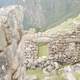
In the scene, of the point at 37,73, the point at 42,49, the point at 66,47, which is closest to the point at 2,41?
the point at 37,73

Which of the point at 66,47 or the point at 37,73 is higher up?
the point at 66,47

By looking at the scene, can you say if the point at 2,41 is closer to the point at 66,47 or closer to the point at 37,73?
the point at 37,73

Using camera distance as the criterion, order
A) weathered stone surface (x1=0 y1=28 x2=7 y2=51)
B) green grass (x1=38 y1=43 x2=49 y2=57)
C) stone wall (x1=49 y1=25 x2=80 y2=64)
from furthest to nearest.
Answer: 1. green grass (x1=38 y1=43 x2=49 y2=57)
2. stone wall (x1=49 y1=25 x2=80 y2=64)
3. weathered stone surface (x1=0 y1=28 x2=7 y2=51)

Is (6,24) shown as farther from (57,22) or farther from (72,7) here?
(72,7)

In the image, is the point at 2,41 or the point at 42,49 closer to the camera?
the point at 2,41

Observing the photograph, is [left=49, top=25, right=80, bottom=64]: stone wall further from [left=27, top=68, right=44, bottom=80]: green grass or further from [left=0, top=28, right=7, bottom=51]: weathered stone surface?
[left=0, top=28, right=7, bottom=51]: weathered stone surface

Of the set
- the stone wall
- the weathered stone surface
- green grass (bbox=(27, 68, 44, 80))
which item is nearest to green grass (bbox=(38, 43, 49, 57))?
the stone wall

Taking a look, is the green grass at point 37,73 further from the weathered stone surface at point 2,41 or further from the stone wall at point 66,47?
the weathered stone surface at point 2,41

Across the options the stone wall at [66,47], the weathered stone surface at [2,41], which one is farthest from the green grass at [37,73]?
the weathered stone surface at [2,41]

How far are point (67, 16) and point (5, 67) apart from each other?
16.0 metres

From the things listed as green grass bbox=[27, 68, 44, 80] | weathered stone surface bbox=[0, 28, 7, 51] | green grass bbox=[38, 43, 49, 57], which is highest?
weathered stone surface bbox=[0, 28, 7, 51]

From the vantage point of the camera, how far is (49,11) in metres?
18.7

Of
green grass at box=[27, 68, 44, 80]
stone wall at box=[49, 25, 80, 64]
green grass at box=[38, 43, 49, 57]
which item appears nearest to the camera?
green grass at box=[27, 68, 44, 80]

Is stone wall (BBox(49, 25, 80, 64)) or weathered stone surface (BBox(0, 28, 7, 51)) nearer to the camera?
weathered stone surface (BBox(0, 28, 7, 51))
